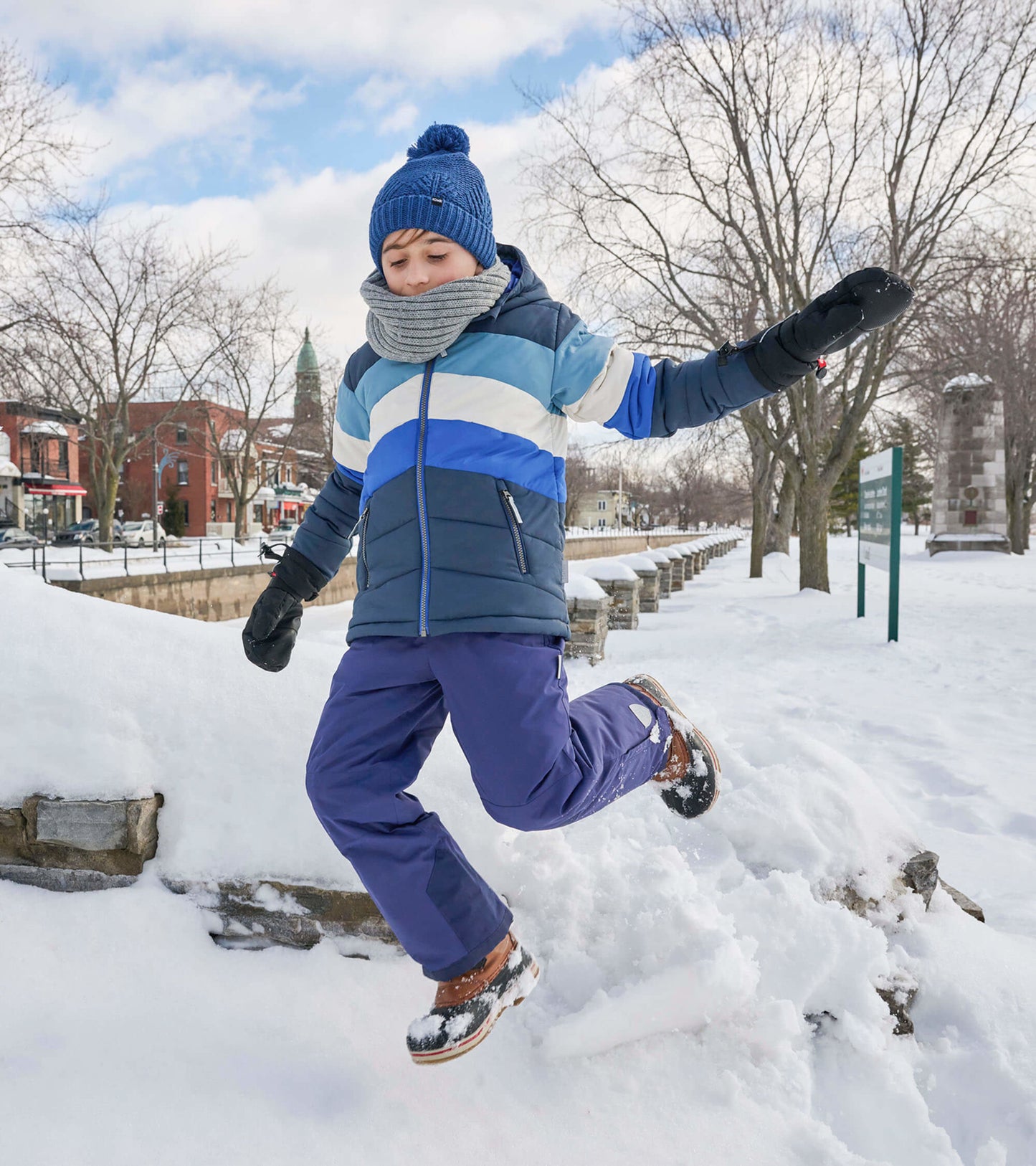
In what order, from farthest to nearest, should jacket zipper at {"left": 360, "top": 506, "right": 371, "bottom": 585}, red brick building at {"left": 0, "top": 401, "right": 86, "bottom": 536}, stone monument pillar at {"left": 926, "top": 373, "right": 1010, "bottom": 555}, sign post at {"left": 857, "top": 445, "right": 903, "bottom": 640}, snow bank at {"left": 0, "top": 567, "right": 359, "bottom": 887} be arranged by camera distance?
red brick building at {"left": 0, "top": 401, "right": 86, "bottom": 536} < stone monument pillar at {"left": 926, "top": 373, "right": 1010, "bottom": 555} < sign post at {"left": 857, "top": 445, "right": 903, "bottom": 640} < snow bank at {"left": 0, "top": 567, "right": 359, "bottom": 887} < jacket zipper at {"left": 360, "top": 506, "right": 371, "bottom": 585}

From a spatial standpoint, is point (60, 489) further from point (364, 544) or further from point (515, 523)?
point (515, 523)

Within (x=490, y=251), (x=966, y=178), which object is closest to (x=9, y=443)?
(x=966, y=178)

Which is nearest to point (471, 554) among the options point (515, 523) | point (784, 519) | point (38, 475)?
point (515, 523)

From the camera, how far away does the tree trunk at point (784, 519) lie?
21.9 metres

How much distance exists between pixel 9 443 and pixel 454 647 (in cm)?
4359

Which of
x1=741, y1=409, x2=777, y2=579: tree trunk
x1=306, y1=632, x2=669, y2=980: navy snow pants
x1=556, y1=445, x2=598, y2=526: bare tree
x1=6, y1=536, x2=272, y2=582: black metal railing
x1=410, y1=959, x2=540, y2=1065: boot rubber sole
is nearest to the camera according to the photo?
x1=410, y1=959, x2=540, y2=1065: boot rubber sole

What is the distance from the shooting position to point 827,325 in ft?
5.40

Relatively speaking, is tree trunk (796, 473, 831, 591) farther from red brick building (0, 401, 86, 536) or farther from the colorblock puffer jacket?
red brick building (0, 401, 86, 536)

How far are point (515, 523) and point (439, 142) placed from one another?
1.13 metres

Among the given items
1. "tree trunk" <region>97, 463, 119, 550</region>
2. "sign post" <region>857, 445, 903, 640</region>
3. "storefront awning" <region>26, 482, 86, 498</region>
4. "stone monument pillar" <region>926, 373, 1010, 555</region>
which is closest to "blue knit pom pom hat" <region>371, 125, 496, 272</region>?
"sign post" <region>857, 445, 903, 640</region>

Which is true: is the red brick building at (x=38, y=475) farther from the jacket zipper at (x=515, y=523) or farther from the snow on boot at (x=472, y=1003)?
the snow on boot at (x=472, y=1003)

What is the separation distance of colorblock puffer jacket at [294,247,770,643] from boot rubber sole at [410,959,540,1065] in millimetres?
719

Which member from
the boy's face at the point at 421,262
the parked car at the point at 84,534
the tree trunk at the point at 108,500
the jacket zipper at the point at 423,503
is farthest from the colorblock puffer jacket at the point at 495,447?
the parked car at the point at 84,534

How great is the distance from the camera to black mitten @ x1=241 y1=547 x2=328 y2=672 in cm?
202
